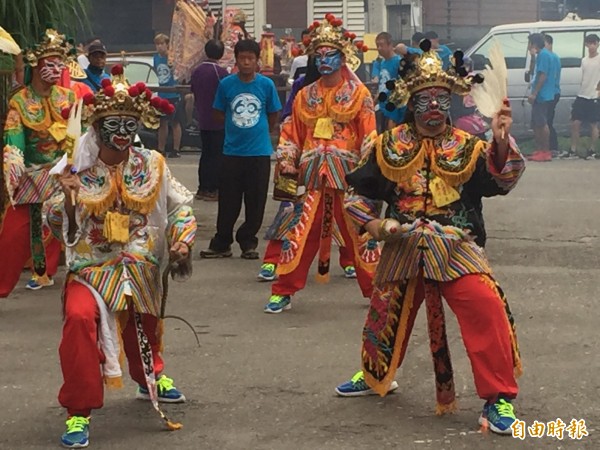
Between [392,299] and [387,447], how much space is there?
0.81m

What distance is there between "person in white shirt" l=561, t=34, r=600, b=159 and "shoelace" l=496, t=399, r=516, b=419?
Answer: 15.3 meters

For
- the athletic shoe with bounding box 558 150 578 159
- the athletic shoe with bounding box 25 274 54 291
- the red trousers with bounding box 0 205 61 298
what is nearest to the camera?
the red trousers with bounding box 0 205 61 298

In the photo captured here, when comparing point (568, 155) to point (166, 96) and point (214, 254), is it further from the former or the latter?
point (214, 254)

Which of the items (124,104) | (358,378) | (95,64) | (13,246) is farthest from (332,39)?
(95,64)

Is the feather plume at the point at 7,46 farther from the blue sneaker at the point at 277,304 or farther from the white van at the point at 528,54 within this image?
the white van at the point at 528,54

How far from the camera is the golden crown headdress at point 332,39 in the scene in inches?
368

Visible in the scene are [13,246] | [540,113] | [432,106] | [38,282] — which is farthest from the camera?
[540,113]

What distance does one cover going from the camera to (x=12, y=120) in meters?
9.73

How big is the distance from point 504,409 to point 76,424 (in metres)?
1.85

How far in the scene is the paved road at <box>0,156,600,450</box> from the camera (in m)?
6.51

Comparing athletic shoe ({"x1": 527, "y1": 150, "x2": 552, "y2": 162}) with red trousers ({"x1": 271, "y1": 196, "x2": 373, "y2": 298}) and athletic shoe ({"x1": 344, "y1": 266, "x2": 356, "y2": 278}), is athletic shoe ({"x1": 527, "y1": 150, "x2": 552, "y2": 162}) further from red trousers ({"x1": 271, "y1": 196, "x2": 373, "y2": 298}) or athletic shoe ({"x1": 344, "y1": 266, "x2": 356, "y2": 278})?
red trousers ({"x1": 271, "y1": 196, "x2": 373, "y2": 298})

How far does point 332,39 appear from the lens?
933 centimetres

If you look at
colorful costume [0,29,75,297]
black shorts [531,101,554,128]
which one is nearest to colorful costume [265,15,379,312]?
colorful costume [0,29,75,297]

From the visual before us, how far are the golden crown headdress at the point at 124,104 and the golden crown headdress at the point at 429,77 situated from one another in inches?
41.8
